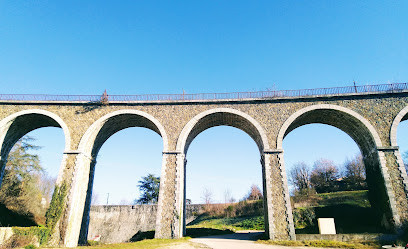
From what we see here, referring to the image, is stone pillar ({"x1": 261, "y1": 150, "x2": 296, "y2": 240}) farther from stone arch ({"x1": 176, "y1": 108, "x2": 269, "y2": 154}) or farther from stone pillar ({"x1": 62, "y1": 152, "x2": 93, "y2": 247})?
stone pillar ({"x1": 62, "y1": 152, "x2": 93, "y2": 247})

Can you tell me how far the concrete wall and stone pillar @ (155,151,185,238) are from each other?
15.1 m

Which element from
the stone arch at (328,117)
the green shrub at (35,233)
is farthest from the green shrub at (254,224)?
the green shrub at (35,233)

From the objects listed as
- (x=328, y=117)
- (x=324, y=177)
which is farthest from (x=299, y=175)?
(x=328, y=117)

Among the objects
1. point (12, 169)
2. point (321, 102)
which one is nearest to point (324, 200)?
point (321, 102)

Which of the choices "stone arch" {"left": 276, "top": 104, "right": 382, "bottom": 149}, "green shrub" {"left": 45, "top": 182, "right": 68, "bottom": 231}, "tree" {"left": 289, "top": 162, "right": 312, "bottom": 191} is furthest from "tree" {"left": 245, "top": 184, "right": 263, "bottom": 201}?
"green shrub" {"left": 45, "top": 182, "right": 68, "bottom": 231}

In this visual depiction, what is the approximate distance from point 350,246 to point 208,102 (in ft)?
42.7

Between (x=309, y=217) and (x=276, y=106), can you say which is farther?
(x=309, y=217)

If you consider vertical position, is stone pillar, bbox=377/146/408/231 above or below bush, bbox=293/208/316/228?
above

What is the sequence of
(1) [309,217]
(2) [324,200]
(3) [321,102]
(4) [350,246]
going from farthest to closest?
(2) [324,200] → (1) [309,217] → (3) [321,102] → (4) [350,246]

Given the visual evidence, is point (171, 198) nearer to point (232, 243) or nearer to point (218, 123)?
point (232, 243)

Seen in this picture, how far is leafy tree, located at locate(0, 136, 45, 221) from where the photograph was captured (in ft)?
71.4

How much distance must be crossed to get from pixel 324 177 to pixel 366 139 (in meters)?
25.6

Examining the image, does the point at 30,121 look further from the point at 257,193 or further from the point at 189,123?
the point at 257,193

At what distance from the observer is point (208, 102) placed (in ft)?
61.0
